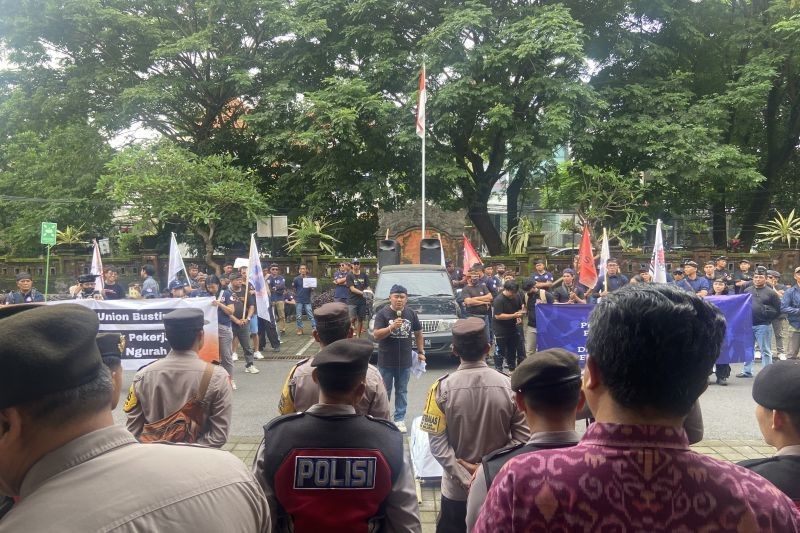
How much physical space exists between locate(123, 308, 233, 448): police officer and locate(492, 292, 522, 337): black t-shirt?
721cm

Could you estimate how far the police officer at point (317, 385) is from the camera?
386cm

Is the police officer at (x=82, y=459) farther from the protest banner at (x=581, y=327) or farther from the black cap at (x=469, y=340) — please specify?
Result: the protest banner at (x=581, y=327)

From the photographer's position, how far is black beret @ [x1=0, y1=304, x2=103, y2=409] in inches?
54.8

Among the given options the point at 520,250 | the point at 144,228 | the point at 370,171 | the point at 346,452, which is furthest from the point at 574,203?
the point at 346,452

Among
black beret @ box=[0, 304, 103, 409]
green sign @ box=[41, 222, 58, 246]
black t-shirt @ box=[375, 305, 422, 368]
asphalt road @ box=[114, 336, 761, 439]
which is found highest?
green sign @ box=[41, 222, 58, 246]

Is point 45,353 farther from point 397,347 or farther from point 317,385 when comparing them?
point 397,347

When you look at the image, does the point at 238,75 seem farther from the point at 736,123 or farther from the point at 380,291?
the point at 736,123

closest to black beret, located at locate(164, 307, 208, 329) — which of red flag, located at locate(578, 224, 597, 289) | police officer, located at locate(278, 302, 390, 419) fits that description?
police officer, located at locate(278, 302, 390, 419)

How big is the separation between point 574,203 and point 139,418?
2057 centimetres

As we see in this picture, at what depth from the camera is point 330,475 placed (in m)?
2.46

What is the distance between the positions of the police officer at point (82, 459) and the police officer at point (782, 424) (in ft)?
6.71

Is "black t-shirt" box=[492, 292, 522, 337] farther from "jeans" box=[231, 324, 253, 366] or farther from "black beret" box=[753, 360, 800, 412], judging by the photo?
"black beret" box=[753, 360, 800, 412]

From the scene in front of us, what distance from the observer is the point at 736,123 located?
78.9ft

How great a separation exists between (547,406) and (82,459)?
1.77m
